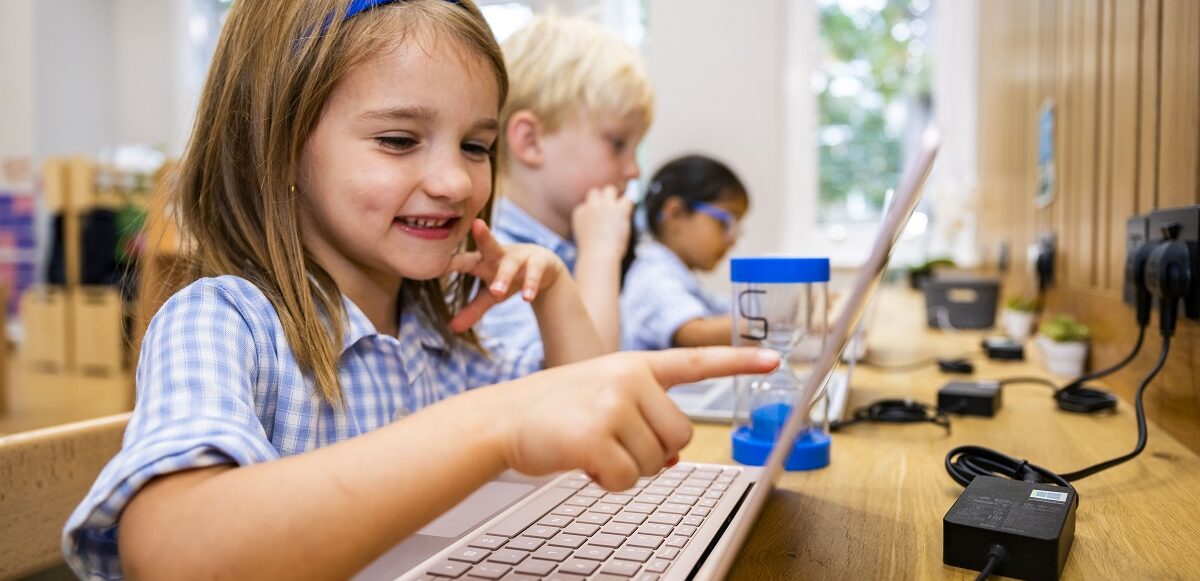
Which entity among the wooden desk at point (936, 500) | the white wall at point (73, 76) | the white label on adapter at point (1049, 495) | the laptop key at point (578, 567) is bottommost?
the wooden desk at point (936, 500)

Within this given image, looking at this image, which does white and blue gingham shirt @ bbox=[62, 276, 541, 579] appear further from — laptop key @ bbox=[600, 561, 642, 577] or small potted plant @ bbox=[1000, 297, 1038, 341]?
small potted plant @ bbox=[1000, 297, 1038, 341]

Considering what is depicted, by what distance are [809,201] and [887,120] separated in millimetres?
514

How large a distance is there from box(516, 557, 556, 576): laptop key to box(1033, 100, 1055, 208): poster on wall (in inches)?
63.4

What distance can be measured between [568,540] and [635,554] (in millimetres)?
52

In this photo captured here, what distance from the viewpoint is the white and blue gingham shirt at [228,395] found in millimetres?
487

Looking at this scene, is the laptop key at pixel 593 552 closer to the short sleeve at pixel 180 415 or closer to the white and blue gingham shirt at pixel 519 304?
the short sleeve at pixel 180 415

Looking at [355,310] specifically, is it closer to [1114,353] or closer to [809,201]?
[1114,353]

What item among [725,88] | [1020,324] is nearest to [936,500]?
[1020,324]

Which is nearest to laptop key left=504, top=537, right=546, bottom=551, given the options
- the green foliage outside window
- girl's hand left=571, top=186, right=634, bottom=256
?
girl's hand left=571, top=186, right=634, bottom=256

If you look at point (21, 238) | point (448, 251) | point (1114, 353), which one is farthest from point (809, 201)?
point (21, 238)

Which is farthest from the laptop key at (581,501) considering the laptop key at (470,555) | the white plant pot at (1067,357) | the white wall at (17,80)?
the white wall at (17,80)

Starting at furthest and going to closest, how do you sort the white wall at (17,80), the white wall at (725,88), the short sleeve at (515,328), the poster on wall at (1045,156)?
the white wall at (17,80), the white wall at (725,88), the poster on wall at (1045,156), the short sleeve at (515,328)

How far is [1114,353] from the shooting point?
111 cm

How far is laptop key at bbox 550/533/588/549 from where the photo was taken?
0.53m
